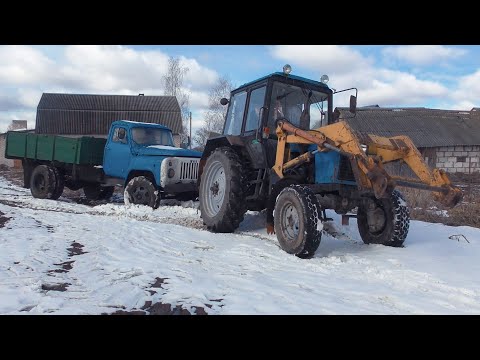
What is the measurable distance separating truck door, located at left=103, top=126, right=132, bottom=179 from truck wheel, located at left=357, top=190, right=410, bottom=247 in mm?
6200

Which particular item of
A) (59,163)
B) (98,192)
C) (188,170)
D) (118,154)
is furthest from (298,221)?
(59,163)

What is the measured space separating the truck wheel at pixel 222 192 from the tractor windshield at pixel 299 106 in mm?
960

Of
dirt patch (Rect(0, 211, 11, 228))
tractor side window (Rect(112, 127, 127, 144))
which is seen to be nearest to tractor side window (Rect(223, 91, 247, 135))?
tractor side window (Rect(112, 127, 127, 144))

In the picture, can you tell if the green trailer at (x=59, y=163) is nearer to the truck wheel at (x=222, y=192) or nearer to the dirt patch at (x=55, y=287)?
the truck wheel at (x=222, y=192)

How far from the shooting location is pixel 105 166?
38.8 feet

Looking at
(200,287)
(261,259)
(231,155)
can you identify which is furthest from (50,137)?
(200,287)

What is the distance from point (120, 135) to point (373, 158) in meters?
7.45

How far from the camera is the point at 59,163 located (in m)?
12.9

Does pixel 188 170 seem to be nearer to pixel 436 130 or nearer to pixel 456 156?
pixel 456 156

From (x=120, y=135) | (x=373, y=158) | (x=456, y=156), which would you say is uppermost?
(x=456, y=156)

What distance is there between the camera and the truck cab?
10109mm

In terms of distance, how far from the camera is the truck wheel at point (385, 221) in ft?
21.6

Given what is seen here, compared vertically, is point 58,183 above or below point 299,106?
below

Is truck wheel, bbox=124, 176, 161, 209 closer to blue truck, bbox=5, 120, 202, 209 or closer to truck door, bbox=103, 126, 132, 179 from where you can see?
blue truck, bbox=5, 120, 202, 209
